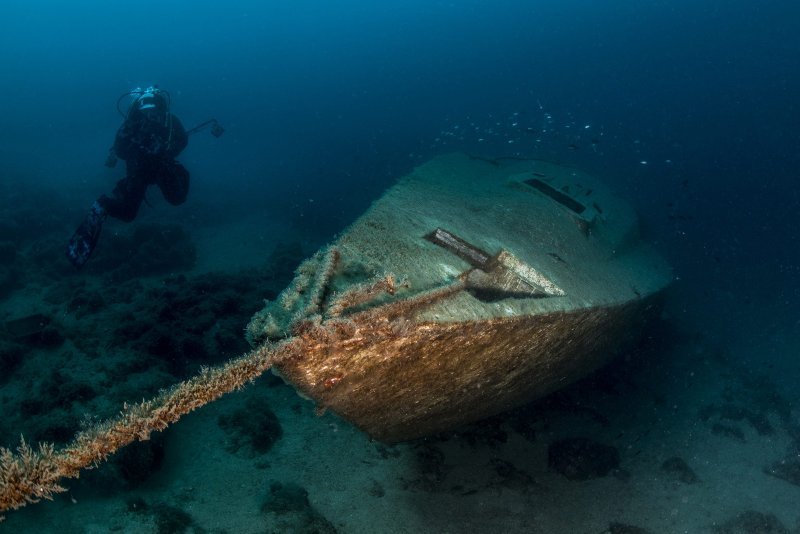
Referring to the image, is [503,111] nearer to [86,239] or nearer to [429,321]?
[86,239]

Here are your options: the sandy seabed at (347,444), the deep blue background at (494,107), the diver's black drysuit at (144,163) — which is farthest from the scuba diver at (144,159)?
the deep blue background at (494,107)

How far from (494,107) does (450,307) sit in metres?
43.5

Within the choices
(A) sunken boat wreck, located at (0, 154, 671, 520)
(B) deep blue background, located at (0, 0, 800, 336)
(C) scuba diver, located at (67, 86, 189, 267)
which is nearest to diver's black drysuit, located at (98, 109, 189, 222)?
(C) scuba diver, located at (67, 86, 189, 267)

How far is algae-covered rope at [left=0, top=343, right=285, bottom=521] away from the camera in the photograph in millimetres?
2043

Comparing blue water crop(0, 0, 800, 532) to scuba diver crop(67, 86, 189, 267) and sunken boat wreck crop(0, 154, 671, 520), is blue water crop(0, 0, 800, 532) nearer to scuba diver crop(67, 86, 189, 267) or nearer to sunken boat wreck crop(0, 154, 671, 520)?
sunken boat wreck crop(0, 154, 671, 520)

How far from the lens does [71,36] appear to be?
9850 centimetres

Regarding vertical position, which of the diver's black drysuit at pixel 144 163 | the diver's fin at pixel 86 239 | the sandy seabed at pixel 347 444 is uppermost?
the diver's black drysuit at pixel 144 163

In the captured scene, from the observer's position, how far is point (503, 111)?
42.1 metres

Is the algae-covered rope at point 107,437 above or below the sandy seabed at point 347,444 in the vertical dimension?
above

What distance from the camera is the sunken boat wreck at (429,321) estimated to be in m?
2.71

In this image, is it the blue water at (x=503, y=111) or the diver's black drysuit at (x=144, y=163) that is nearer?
the diver's black drysuit at (x=144, y=163)

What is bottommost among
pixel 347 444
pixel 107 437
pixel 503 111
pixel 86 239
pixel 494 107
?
pixel 347 444

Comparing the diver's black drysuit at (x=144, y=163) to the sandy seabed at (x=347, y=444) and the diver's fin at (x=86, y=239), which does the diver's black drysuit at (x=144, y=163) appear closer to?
the diver's fin at (x=86, y=239)

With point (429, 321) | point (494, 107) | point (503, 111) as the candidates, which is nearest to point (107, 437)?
point (429, 321)
